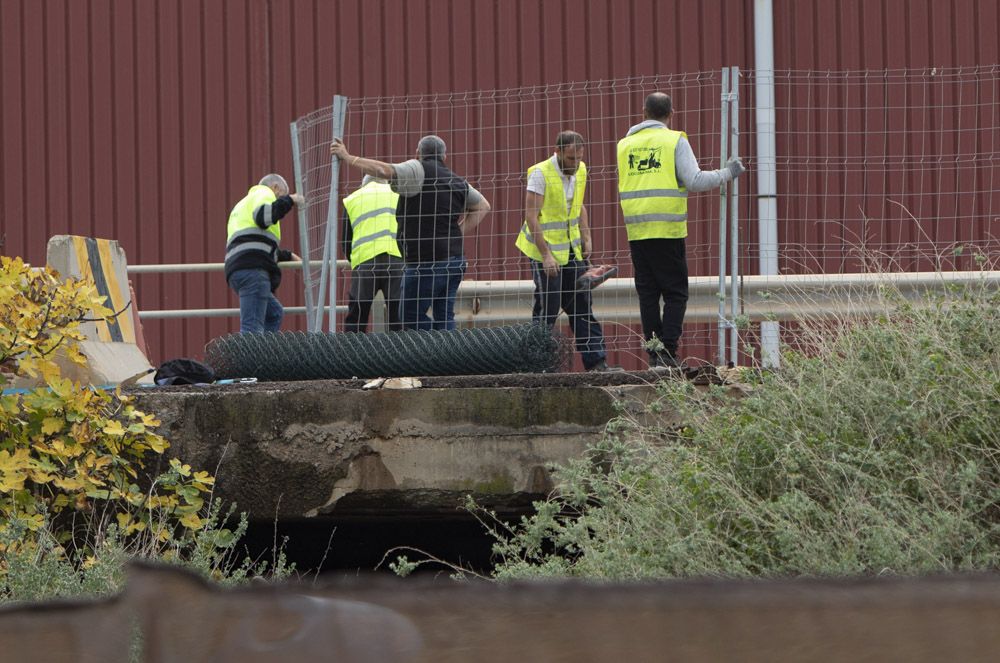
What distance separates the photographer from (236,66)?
12211mm

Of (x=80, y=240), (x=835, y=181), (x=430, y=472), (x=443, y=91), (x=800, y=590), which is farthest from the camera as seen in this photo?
(x=443, y=91)

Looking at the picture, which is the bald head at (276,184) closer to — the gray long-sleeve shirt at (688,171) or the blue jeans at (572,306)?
the blue jeans at (572,306)

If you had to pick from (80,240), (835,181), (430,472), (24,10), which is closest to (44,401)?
(430,472)

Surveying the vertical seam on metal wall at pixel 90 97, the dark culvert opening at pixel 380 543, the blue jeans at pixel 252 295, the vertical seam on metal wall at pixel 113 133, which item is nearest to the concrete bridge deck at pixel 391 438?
the dark culvert opening at pixel 380 543

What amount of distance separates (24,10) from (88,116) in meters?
1.15

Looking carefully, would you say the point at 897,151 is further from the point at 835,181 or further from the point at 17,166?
the point at 17,166

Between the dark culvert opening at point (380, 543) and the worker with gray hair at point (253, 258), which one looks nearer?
the dark culvert opening at point (380, 543)

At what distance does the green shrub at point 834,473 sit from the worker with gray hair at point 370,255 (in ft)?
10.5

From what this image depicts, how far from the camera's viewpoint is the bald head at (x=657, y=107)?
7273 millimetres

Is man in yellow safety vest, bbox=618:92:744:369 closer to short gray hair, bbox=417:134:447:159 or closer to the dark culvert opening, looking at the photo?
short gray hair, bbox=417:134:447:159

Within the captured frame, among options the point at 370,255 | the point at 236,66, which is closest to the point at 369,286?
the point at 370,255

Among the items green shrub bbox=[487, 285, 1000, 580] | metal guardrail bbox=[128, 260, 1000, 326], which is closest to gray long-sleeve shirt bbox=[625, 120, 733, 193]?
metal guardrail bbox=[128, 260, 1000, 326]

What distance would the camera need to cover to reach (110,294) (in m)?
7.43

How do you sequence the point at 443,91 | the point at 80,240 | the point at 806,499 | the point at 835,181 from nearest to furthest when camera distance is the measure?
the point at 806,499 → the point at 80,240 → the point at 835,181 → the point at 443,91
